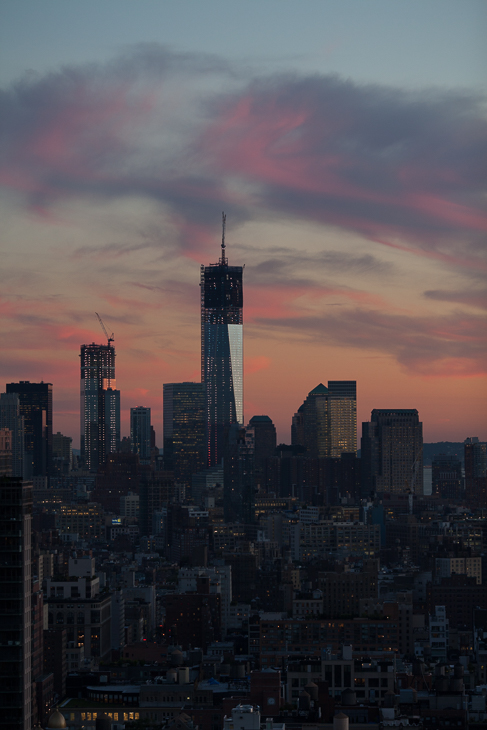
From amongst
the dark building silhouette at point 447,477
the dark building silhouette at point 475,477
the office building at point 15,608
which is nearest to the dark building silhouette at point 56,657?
the office building at point 15,608

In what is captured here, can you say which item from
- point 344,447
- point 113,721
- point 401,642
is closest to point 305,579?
point 401,642

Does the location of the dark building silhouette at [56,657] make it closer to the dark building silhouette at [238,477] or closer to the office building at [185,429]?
the dark building silhouette at [238,477]

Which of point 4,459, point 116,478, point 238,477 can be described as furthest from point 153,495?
point 4,459

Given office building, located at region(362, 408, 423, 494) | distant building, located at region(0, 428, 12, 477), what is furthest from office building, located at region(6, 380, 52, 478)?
distant building, located at region(0, 428, 12, 477)

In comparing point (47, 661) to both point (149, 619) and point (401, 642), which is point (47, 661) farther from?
point (149, 619)

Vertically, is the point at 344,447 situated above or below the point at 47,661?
above

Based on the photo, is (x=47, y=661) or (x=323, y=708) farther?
(x=47, y=661)

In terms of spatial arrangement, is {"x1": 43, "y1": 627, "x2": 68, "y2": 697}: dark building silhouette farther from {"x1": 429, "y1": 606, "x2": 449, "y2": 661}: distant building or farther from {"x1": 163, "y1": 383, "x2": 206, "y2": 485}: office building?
{"x1": 163, "y1": 383, "x2": 206, "y2": 485}: office building
